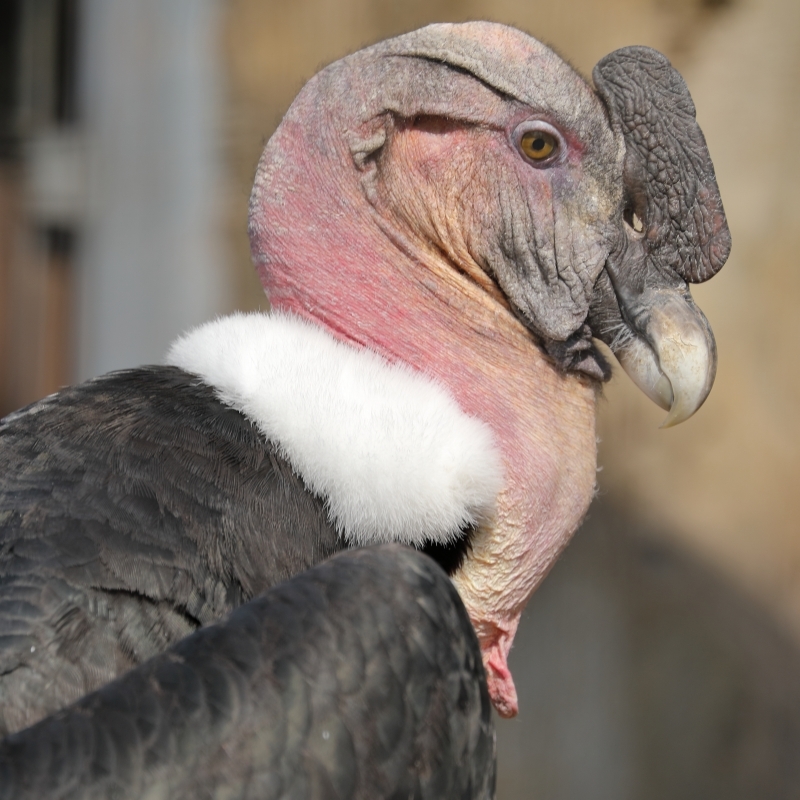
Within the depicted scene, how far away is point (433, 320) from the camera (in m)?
2.16

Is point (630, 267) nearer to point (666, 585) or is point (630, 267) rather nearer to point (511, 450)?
point (511, 450)

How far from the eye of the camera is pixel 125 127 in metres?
5.41

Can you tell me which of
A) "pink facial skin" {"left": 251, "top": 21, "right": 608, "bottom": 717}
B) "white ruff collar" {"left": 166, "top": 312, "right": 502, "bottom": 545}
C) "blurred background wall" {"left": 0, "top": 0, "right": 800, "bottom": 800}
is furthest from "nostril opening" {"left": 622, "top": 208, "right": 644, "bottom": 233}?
"blurred background wall" {"left": 0, "top": 0, "right": 800, "bottom": 800}

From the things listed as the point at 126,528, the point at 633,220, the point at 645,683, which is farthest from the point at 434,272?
the point at 645,683

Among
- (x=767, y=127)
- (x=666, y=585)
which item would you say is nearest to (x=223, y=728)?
(x=666, y=585)

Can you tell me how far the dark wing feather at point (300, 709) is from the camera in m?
1.33

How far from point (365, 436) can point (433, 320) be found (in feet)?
1.31

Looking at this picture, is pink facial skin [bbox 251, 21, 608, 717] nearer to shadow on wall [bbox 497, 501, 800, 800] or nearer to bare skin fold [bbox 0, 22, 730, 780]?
bare skin fold [bbox 0, 22, 730, 780]

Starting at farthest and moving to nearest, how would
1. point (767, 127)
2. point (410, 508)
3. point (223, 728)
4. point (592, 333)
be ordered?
point (767, 127), point (592, 333), point (410, 508), point (223, 728)

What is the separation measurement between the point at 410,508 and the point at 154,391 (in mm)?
544

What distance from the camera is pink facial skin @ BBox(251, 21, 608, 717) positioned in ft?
6.97

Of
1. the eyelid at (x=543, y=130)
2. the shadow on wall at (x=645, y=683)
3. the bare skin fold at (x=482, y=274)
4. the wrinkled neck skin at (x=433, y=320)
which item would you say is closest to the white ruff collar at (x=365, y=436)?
the bare skin fold at (x=482, y=274)

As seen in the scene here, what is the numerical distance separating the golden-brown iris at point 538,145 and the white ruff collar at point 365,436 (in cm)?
54

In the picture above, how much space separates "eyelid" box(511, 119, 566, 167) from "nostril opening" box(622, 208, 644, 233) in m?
0.20
